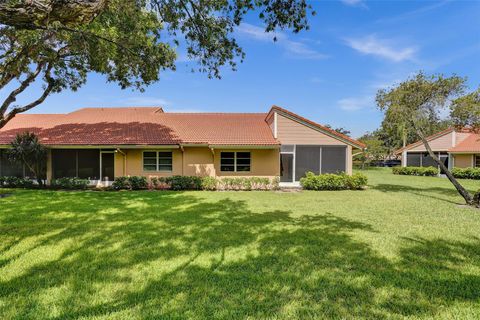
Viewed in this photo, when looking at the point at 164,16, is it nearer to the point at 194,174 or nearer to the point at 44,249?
the point at 44,249

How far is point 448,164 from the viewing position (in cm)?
3002

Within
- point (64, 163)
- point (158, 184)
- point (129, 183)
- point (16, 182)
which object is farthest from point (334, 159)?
point (16, 182)

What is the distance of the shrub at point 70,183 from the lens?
636 inches

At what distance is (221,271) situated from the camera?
4.62m

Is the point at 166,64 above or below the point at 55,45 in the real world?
below

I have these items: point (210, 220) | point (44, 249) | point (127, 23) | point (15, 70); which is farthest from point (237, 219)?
point (15, 70)

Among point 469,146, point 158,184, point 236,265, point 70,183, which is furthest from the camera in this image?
point 469,146

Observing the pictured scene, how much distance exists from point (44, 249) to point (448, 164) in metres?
36.2

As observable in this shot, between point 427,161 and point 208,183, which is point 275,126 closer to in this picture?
point 208,183

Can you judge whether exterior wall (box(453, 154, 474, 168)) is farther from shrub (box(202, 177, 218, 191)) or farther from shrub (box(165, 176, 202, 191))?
shrub (box(165, 176, 202, 191))

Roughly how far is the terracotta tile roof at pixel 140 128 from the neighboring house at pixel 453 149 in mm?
21470

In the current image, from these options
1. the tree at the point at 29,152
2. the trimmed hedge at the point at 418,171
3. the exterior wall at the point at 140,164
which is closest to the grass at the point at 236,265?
the tree at the point at 29,152

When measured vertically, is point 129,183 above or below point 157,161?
below

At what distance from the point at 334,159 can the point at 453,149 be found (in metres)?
19.9
